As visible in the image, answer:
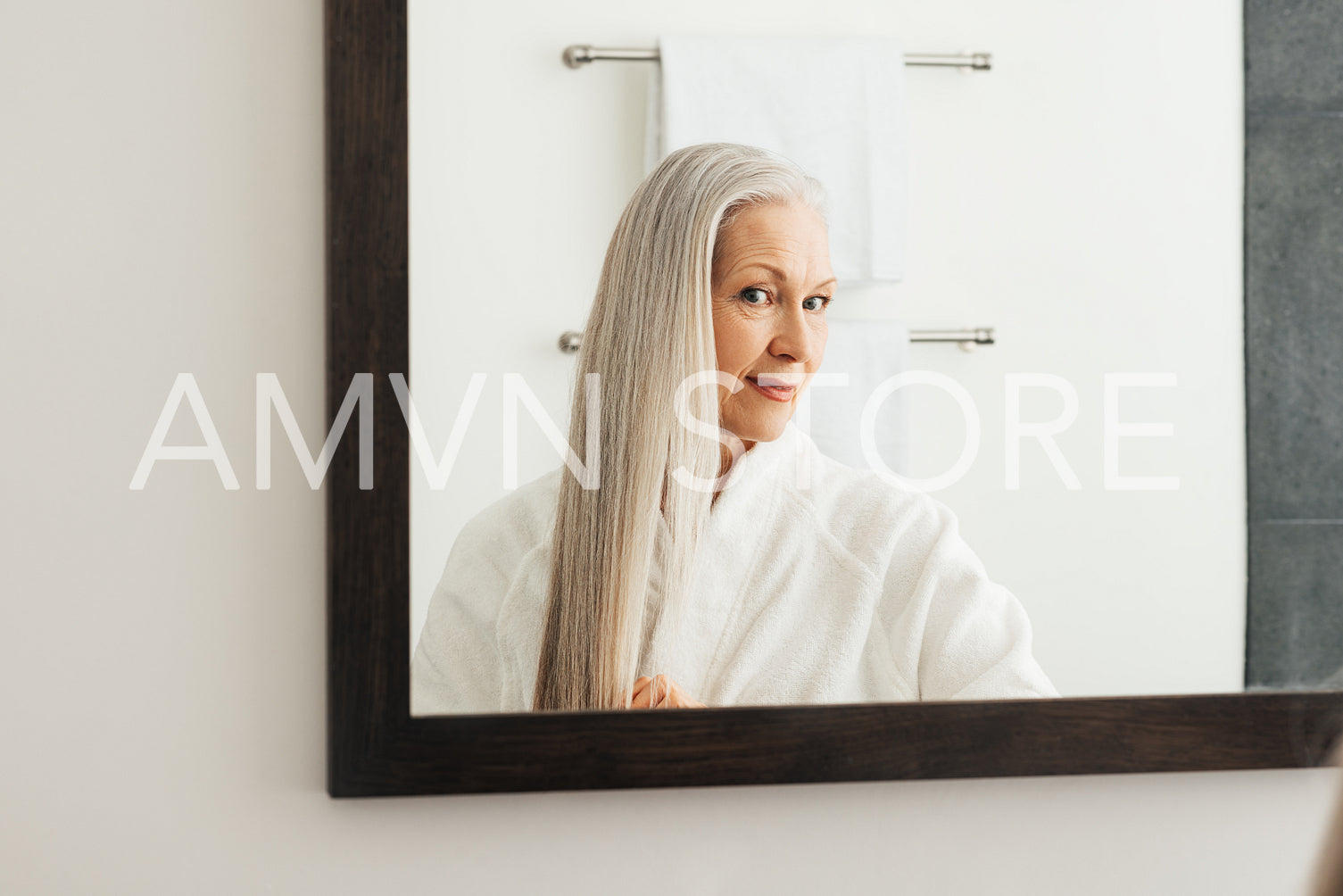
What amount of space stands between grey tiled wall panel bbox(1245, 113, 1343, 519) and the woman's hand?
20.4 inches

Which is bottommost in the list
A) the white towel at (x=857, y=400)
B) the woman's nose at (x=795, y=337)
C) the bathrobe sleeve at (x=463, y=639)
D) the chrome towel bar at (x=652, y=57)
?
the bathrobe sleeve at (x=463, y=639)

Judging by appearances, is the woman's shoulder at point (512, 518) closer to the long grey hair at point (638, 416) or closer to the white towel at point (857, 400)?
the long grey hair at point (638, 416)

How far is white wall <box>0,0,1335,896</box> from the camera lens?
2.72 ft

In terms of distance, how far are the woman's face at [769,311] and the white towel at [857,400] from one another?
0.02 metres

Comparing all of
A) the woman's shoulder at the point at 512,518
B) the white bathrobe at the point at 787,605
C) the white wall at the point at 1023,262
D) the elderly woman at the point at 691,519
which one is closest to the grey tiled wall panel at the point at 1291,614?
the white wall at the point at 1023,262

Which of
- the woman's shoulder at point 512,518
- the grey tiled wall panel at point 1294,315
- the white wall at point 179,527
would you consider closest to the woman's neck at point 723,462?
the woman's shoulder at point 512,518

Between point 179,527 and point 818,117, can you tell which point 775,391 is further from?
point 179,527

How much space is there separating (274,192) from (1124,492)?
2.44 ft

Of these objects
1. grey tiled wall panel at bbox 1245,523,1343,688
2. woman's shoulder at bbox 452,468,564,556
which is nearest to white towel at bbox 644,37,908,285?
woman's shoulder at bbox 452,468,564,556

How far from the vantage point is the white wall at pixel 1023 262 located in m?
0.84

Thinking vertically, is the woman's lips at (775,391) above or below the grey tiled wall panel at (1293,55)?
below

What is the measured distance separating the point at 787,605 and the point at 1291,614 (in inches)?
17.6

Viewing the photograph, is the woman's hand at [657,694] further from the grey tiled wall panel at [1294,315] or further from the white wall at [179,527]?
the grey tiled wall panel at [1294,315]

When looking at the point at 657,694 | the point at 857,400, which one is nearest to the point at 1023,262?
the point at 857,400
